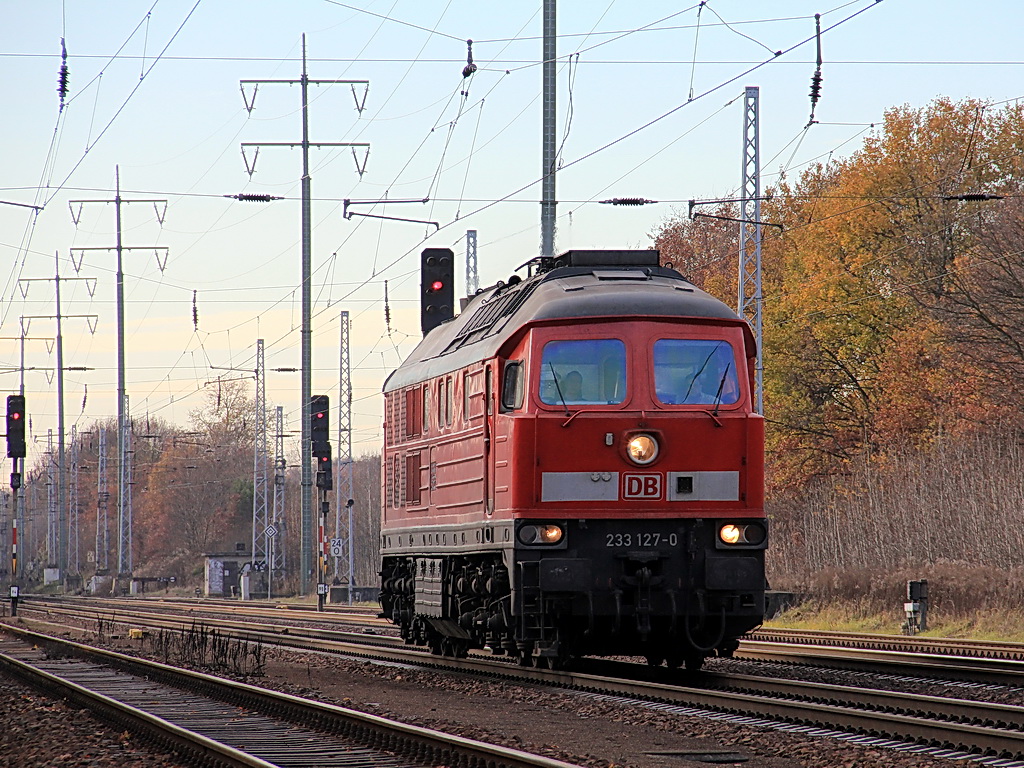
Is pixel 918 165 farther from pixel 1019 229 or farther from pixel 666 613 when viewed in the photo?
pixel 666 613

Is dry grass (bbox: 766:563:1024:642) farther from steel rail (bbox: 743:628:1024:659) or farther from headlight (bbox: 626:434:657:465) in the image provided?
headlight (bbox: 626:434:657:465)

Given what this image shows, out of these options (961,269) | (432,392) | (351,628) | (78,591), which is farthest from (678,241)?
(432,392)

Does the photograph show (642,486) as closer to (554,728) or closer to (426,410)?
(554,728)

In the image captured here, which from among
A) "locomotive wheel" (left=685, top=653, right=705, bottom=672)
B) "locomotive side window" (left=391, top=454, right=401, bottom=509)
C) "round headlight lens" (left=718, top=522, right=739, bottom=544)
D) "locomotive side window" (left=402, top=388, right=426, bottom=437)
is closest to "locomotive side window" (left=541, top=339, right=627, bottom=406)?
"round headlight lens" (left=718, top=522, right=739, bottom=544)

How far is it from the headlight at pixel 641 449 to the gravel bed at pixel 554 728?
2393 mm

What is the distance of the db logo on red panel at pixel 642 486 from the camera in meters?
14.5

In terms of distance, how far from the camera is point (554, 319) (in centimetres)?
1487

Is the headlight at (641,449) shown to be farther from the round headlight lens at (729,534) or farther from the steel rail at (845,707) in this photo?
the steel rail at (845,707)

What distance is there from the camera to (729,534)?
573 inches

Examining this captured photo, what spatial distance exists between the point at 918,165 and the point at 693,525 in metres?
37.3

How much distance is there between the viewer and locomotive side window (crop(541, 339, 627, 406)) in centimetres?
1477

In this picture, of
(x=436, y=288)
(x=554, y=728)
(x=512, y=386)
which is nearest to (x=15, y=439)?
(x=436, y=288)

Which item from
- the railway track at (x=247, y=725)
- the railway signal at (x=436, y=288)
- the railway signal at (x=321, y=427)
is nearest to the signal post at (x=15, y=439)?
the railway signal at (x=321, y=427)

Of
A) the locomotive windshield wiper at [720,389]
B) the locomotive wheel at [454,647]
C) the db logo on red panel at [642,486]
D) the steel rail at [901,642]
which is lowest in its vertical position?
the steel rail at [901,642]
